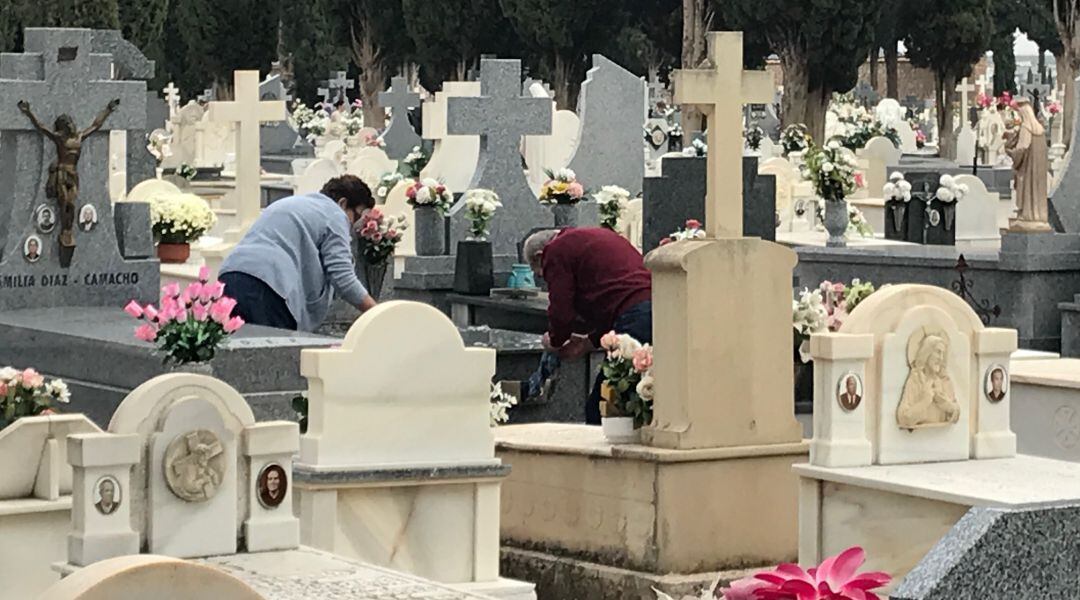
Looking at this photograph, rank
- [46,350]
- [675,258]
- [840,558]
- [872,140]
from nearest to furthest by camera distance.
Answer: [840,558], [675,258], [46,350], [872,140]

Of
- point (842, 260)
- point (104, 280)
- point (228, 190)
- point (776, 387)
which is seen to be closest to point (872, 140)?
point (228, 190)

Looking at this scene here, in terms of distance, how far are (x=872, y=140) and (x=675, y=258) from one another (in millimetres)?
20742

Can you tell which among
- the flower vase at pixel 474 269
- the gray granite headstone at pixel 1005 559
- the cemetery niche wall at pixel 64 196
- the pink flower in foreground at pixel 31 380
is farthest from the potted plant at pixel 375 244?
the gray granite headstone at pixel 1005 559

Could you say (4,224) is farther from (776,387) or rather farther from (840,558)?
(840,558)

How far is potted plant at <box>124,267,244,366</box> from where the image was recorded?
1016 centimetres

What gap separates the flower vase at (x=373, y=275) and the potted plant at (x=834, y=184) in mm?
4656

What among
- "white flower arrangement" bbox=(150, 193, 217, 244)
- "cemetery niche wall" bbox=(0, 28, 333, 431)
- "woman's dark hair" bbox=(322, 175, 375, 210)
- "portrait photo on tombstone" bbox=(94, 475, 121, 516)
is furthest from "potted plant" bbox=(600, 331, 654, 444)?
"white flower arrangement" bbox=(150, 193, 217, 244)

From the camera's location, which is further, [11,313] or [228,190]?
[228,190]

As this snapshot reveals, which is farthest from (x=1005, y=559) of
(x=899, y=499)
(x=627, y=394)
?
(x=627, y=394)

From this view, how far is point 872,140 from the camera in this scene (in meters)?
29.6

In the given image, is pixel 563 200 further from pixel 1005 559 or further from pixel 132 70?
pixel 1005 559

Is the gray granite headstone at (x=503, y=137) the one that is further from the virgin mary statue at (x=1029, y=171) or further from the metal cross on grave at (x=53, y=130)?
the metal cross on grave at (x=53, y=130)

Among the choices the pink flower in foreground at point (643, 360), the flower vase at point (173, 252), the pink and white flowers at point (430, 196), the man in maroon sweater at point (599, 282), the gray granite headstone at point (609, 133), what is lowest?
the pink flower in foreground at point (643, 360)

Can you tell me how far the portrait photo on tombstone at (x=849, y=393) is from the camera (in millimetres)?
8484
